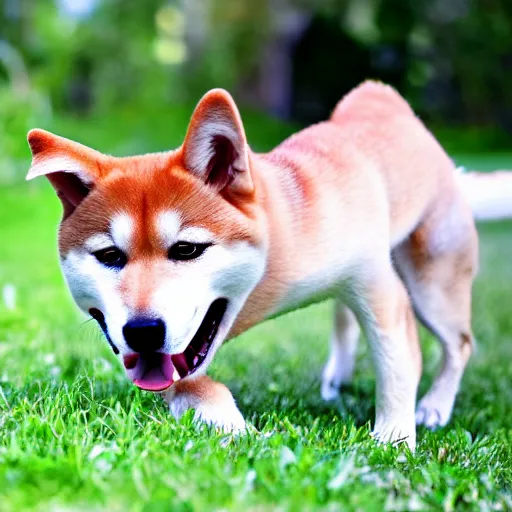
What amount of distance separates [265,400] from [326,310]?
457cm

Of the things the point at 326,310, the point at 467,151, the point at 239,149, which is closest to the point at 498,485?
the point at 239,149

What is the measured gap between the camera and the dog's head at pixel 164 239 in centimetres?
265

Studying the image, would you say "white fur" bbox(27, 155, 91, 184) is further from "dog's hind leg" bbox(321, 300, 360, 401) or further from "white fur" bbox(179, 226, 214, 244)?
"dog's hind leg" bbox(321, 300, 360, 401)

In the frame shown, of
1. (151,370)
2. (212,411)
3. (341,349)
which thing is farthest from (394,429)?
(341,349)

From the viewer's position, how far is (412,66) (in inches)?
821

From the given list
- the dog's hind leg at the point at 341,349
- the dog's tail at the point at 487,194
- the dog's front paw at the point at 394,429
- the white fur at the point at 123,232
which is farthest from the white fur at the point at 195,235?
the dog's tail at the point at 487,194

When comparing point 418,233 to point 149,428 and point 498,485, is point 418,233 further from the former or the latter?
point 149,428

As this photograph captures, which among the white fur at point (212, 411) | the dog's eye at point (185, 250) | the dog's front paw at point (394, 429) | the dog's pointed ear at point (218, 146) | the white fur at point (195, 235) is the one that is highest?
the dog's pointed ear at point (218, 146)

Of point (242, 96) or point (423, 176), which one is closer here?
point (423, 176)

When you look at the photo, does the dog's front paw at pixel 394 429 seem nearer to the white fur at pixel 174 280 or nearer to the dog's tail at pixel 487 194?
the white fur at pixel 174 280

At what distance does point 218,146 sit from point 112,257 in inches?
20.2

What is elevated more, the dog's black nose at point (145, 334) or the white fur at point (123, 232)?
the white fur at point (123, 232)

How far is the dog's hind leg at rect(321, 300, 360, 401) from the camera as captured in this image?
14.8 feet

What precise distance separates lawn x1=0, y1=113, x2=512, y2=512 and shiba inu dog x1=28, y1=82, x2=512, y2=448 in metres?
0.23
